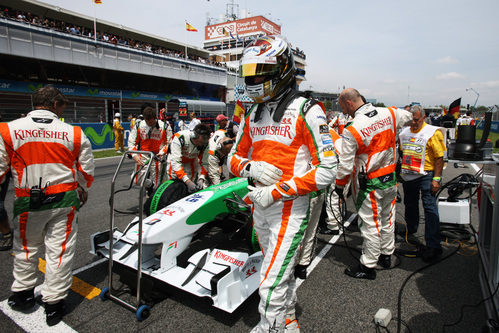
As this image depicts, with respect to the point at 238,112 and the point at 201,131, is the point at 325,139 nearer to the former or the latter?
the point at 201,131

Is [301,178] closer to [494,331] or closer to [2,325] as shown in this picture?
[494,331]

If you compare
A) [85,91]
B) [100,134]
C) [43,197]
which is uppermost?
[85,91]

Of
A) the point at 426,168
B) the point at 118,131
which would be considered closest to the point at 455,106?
the point at 426,168

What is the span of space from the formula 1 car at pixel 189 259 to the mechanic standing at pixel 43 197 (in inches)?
15.9

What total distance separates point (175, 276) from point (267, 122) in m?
1.72

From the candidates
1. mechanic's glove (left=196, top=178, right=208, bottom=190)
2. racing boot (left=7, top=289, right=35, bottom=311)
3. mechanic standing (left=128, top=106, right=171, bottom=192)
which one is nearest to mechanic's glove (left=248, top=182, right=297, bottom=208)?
racing boot (left=7, top=289, right=35, bottom=311)

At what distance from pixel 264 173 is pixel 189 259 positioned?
1.41m

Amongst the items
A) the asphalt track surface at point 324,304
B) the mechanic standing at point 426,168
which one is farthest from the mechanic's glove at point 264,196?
the mechanic standing at point 426,168

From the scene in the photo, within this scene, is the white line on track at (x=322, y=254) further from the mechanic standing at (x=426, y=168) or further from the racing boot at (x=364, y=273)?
the mechanic standing at (x=426, y=168)

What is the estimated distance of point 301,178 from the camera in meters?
2.03

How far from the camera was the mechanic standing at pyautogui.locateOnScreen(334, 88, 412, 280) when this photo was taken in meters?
3.38

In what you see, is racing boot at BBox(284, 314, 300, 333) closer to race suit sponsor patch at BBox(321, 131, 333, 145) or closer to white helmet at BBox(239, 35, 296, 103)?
race suit sponsor patch at BBox(321, 131, 333, 145)

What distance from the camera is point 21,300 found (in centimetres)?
277

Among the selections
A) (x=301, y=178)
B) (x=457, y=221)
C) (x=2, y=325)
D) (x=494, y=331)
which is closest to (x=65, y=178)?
(x=2, y=325)
